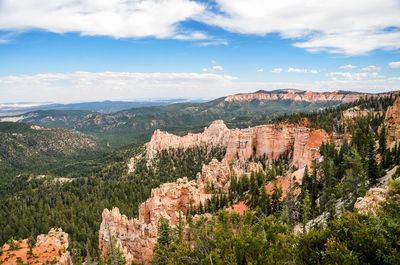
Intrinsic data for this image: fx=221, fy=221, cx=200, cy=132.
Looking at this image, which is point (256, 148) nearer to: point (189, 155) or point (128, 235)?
point (189, 155)

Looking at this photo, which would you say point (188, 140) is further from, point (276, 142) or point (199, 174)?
point (199, 174)

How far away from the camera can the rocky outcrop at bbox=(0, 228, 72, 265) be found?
43.2 m

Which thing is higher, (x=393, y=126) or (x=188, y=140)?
(x=393, y=126)

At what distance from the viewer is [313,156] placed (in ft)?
245

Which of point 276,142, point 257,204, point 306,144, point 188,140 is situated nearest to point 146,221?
point 257,204

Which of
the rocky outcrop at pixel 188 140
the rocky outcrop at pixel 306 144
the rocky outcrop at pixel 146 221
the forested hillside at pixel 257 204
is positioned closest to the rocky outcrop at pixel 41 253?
the forested hillside at pixel 257 204

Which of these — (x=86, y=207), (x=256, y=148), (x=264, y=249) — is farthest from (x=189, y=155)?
(x=264, y=249)

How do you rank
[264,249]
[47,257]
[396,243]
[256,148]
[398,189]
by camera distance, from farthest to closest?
1. [256,148]
2. [47,257]
3. [398,189]
4. [264,249]
5. [396,243]

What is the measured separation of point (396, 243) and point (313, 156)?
2660 inches

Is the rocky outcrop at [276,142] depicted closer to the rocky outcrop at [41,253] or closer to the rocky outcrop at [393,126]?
the rocky outcrop at [393,126]

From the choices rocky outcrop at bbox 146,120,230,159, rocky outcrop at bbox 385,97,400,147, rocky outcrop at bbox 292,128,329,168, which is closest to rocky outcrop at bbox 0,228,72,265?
rocky outcrop at bbox 292,128,329,168

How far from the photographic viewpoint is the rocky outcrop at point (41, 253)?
4322cm

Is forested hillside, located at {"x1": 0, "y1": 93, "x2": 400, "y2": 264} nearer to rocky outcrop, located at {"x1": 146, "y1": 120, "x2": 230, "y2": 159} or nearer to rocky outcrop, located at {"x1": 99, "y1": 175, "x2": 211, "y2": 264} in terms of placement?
rocky outcrop, located at {"x1": 99, "y1": 175, "x2": 211, "y2": 264}

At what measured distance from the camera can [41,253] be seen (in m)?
45.8
